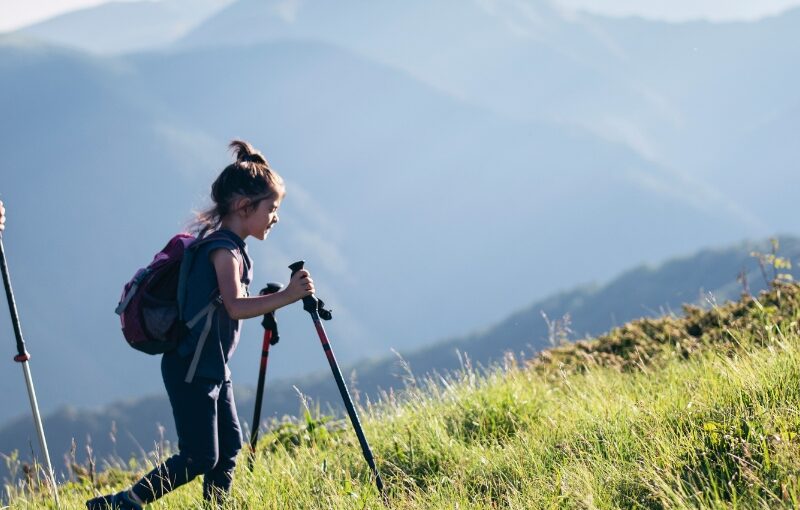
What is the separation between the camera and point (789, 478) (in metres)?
3.16

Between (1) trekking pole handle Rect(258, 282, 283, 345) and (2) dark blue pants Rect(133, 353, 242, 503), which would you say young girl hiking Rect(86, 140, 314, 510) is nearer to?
(2) dark blue pants Rect(133, 353, 242, 503)

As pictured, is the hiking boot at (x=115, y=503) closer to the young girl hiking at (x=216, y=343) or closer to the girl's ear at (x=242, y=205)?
the young girl hiking at (x=216, y=343)

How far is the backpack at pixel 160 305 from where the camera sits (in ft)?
13.7

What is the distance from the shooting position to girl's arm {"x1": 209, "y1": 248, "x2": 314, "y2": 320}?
4080 mm

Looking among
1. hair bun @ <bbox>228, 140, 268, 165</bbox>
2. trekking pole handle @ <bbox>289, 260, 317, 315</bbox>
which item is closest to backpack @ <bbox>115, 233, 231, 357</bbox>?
trekking pole handle @ <bbox>289, 260, 317, 315</bbox>

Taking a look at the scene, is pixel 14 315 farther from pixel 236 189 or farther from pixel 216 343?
pixel 236 189

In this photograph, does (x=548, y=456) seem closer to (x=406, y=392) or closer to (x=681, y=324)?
(x=406, y=392)

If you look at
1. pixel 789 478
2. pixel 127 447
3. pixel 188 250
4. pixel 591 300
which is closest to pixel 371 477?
pixel 188 250

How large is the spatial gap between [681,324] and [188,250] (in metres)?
5.08

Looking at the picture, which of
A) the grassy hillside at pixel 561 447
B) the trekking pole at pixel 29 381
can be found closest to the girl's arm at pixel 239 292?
the grassy hillside at pixel 561 447

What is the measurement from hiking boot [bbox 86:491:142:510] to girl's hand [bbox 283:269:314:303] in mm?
1316

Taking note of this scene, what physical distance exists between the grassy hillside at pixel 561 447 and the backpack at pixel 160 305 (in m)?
0.86

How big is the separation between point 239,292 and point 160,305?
15.5 inches

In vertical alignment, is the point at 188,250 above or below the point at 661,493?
above
